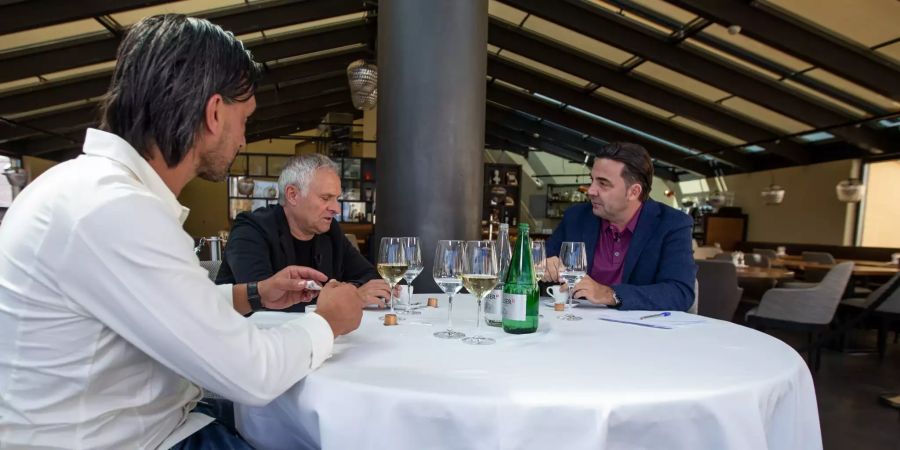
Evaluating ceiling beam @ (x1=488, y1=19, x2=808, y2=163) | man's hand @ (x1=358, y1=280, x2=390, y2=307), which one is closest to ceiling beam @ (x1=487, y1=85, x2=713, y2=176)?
ceiling beam @ (x1=488, y1=19, x2=808, y2=163)

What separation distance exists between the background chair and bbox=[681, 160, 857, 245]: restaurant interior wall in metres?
7.59

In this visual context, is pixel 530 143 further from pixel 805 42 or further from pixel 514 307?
pixel 514 307

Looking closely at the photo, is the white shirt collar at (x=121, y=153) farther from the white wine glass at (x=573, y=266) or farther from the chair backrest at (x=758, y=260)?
the chair backrest at (x=758, y=260)

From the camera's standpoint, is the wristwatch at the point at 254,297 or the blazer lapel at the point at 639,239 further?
the blazer lapel at the point at 639,239

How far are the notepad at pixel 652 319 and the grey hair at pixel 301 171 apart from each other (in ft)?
4.17

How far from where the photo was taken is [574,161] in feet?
54.4

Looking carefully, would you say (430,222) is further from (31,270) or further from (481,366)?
(31,270)

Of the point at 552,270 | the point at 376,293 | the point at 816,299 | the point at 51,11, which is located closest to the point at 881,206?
the point at 816,299

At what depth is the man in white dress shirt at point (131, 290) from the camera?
73 centimetres

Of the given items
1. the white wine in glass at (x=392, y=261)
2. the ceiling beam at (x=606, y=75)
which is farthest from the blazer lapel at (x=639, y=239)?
the ceiling beam at (x=606, y=75)

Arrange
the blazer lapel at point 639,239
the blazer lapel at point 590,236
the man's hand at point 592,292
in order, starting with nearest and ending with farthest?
1. the man's hand at point 592,292
2. the blazer lapel at point 639,239
3. the blazer lapel at point 590,236

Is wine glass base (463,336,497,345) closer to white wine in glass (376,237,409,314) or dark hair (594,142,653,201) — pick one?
white wine in glass (376,237,409,314)

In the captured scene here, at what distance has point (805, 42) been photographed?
20.6 ft

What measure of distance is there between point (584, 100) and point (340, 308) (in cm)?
1070
